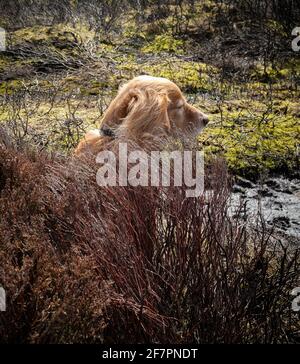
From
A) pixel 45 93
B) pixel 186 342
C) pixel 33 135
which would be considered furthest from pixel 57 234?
pixel 45 93

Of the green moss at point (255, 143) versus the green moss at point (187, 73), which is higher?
the green moss at point (187, 73)

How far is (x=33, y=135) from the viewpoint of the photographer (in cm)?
613

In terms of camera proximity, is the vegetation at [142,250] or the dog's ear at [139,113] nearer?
the vegetation at [142,250]

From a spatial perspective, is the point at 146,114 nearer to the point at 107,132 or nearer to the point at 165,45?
the point at 107,132

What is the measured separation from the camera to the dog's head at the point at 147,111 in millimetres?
3904

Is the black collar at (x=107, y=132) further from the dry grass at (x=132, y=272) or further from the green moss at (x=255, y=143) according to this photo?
the green moss at (x=255, y=143)

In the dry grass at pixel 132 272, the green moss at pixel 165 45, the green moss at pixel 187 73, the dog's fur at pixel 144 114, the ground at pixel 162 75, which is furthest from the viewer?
the green moss at pixel 165 45

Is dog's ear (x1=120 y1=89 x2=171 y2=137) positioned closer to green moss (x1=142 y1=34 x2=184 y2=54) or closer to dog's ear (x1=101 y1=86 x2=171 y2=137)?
dog's ear (x1=101 y1=86 x2=171 y2=137)

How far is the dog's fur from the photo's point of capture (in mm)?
3883

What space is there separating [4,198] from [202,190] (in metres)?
1.20

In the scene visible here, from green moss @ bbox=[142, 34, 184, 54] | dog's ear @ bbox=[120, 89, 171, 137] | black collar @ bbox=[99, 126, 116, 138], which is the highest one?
green moss @ bbox=[142, 34, 184, 54]

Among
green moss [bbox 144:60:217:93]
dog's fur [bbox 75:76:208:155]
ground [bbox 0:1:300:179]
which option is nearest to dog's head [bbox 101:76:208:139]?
dog's fur [bbox 75:76:208:155]

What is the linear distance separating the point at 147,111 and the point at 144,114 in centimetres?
5

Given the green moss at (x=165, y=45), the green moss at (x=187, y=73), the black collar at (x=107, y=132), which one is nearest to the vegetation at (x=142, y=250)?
the black collar at (x=107, y=132)
